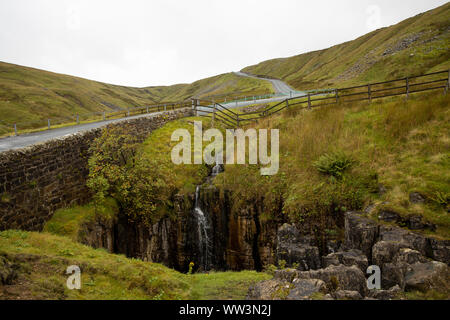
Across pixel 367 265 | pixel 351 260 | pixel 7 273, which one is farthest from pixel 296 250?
pixel 7 273

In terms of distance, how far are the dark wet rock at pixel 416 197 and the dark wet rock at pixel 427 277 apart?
4323mm

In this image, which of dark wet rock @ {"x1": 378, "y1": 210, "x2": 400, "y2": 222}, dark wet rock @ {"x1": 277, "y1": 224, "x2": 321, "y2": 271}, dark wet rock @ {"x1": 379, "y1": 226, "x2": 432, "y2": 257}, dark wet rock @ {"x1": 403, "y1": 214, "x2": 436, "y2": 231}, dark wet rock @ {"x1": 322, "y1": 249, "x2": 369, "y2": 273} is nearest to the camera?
dark wet rock @ {"x1": 322, "y1": 249, "x2": 369, "y2": 273}

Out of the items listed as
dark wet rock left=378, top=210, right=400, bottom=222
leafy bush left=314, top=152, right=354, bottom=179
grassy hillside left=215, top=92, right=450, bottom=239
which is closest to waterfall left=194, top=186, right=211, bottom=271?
grassy hillside left=215, top=92, right=450, bottom=239

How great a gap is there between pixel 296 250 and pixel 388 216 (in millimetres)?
4024

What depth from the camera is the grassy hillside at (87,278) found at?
6.35 metres

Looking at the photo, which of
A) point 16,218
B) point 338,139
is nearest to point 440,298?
point 338,139

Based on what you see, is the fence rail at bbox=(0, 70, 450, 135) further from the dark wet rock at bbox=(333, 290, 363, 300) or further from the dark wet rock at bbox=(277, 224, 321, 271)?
the dark wet rock at bbox=(333, 290, 363, 300)

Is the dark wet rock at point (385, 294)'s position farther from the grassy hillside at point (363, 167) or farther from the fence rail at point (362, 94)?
the fence rail at point (362, 94)

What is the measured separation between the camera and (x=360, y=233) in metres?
10.6

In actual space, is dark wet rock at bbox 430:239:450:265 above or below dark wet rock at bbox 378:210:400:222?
below

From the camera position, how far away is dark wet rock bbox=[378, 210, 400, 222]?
10.5 m

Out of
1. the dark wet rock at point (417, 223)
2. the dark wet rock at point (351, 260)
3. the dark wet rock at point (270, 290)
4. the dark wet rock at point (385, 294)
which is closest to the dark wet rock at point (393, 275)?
the dark wet rock at point (351, 260)

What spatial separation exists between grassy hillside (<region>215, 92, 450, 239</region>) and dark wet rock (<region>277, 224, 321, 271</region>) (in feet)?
3.68
